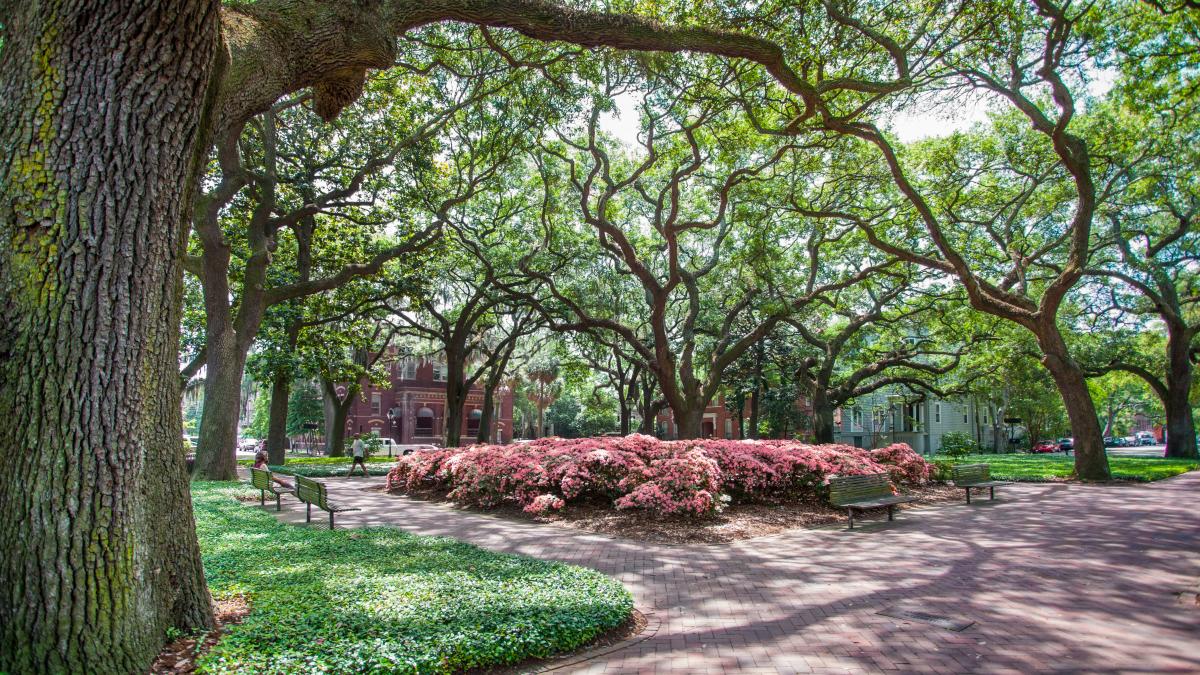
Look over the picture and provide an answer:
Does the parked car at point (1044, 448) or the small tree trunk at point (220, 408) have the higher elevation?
the small tree trunk at point (220, 408)

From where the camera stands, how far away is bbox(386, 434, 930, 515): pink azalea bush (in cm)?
1066

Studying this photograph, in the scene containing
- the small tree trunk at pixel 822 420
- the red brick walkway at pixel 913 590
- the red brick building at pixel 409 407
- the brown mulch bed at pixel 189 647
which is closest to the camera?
the brown mulch bed at pixel 189 647

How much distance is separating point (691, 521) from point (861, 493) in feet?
9.77

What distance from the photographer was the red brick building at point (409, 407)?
54594mm

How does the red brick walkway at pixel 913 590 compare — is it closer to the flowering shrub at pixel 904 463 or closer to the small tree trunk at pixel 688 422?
the flowering shrub at pixel 904 463

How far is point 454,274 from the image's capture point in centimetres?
2673

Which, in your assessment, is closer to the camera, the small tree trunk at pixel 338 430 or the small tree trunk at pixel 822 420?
the small tree trunk at pixel 822 420

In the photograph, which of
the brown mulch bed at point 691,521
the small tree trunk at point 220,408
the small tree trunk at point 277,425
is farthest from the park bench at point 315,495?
the small tree trunk at point 277,425

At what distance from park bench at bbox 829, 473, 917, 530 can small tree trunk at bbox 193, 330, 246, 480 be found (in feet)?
42.2

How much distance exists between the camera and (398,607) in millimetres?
4926

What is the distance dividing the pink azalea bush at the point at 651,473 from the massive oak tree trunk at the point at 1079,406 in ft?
19.5

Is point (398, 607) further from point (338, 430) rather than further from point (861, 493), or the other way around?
point (338, 430)

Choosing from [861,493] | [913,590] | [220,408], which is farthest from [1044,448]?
[220,408]

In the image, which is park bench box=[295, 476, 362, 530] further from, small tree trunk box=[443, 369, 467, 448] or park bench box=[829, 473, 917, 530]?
small tree trunk box=[443, 369, 467, 448]
